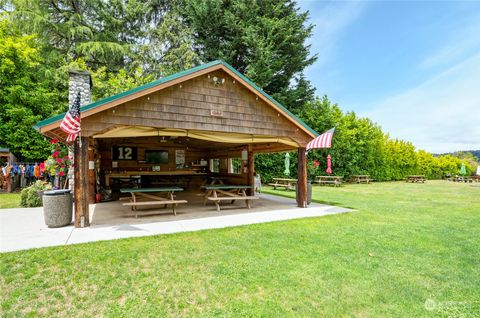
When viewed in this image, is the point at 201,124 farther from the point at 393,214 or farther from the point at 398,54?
the point at 398,54

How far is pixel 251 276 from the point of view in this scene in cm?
342

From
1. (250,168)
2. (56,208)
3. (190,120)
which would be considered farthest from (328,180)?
(56,208)

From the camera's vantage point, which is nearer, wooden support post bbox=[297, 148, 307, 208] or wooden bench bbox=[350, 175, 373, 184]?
wooden support post bbox=[297, 148, 307, 208]

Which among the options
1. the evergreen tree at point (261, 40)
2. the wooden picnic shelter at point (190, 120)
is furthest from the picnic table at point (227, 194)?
the evergreen tree at point (261, 40)

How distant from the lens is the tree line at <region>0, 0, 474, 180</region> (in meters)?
15.7

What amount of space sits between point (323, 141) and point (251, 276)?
18.4ft

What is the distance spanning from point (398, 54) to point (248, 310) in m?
15.3

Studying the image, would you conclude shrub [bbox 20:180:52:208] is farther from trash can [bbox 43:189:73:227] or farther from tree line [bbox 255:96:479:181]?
tree line [bbox 255:96:479:181]

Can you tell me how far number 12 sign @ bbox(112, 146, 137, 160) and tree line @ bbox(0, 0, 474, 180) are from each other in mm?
5870

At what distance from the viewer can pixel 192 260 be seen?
12.8 feet

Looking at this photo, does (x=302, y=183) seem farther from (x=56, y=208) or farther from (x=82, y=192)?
(x=56, y=208)

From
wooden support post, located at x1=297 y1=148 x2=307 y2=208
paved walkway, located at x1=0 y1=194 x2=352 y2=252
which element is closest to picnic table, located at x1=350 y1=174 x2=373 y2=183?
wooden support post, located at x1=297 y1=148 x2=307 y2=208

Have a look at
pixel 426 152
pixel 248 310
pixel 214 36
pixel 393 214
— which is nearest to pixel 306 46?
pixel 214 36

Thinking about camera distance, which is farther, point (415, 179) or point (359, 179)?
point (415, 179)
